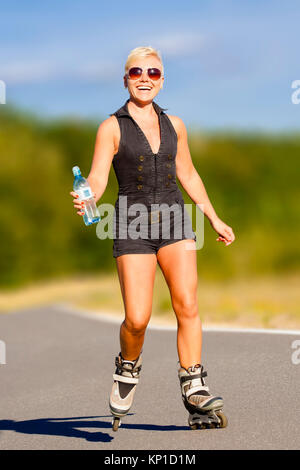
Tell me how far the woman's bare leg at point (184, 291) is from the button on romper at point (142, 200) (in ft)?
0.25

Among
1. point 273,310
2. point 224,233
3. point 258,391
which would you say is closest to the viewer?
point 224,233

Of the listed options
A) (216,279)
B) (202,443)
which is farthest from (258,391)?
(216,279)

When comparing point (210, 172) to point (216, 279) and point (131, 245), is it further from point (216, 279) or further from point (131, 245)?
point (131, 245)

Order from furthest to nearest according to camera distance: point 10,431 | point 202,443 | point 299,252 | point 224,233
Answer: point 299,252, point 10,431, point 224,233, point 202,443

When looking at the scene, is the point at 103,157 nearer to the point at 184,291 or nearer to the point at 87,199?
the point at 87,199

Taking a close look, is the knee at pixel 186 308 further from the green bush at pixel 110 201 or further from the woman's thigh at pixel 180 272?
the green bush at pixel 110 201

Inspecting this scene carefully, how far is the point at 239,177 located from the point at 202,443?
41.3 m

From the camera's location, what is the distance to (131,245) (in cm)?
553

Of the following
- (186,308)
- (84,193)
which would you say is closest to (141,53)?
(84,193)

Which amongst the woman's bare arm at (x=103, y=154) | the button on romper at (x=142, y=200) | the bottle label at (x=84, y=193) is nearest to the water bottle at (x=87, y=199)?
the bottle label at (x=84, y=193)

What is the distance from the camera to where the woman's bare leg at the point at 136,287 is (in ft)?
18.0

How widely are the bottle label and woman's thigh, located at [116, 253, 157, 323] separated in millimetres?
500

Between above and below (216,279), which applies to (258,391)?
below

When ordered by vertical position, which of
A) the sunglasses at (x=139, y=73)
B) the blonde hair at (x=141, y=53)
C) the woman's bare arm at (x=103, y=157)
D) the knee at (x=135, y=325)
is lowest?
the knee at (x=135, y=325)
